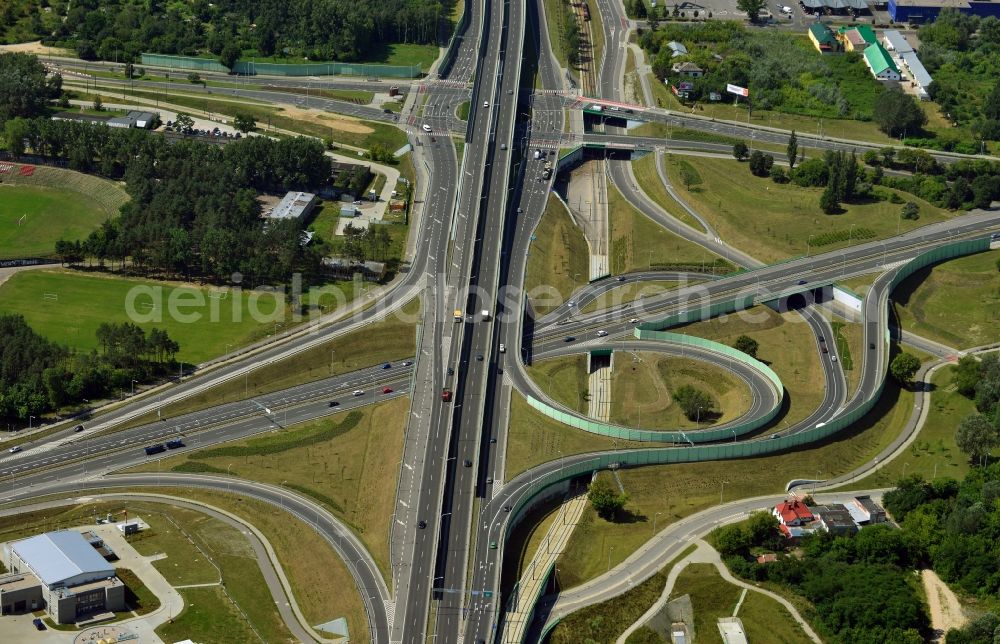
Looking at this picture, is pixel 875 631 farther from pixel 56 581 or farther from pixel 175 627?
pixel 56 581

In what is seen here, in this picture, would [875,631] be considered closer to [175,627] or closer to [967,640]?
[967,640]

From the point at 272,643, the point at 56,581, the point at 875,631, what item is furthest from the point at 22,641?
the point at 875,631

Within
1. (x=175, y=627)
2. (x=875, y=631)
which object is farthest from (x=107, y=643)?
(x=875, y=631)

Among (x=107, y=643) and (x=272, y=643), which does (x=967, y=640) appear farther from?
(x=107, y=643)

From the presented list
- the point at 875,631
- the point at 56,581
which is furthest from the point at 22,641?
the point at 875,631

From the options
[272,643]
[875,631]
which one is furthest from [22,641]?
[875,631]

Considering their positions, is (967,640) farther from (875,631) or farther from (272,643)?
(272,643)
